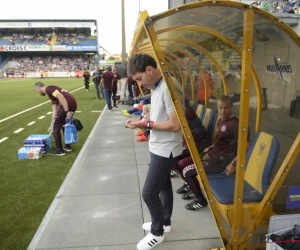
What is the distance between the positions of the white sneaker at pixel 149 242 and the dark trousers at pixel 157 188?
0.15 feet

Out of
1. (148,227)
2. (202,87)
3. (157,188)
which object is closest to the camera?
(157,188)

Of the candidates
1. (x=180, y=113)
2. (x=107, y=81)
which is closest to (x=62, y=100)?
(x=180, y=113)

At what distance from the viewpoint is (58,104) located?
6.11 m

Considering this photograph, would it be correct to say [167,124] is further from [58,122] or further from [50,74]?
[50,74]

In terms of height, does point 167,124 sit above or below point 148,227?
above

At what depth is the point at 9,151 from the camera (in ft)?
22.5

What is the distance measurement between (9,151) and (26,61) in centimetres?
6429

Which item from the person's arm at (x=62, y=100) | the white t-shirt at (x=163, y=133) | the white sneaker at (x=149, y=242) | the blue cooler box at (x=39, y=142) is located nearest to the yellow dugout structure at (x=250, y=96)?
the white t-shirt at (x=163, y=133)

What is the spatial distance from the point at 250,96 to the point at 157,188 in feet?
3.93

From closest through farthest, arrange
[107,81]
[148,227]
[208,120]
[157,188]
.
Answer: [157,188], [148,227], [208,120], [107,81]

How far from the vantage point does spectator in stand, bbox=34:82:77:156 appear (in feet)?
19.2

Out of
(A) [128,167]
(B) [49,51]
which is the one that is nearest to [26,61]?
(B) [49,51]

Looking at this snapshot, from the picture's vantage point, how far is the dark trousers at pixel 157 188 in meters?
2.71

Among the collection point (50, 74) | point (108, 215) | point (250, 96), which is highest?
point (50, 74)
